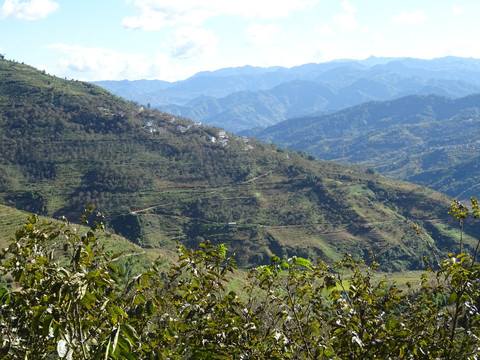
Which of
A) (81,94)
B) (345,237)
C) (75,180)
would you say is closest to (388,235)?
(345,237)

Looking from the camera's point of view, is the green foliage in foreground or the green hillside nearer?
the green foliage in foreground

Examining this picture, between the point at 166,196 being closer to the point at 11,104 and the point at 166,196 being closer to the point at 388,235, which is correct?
the point at 388,235

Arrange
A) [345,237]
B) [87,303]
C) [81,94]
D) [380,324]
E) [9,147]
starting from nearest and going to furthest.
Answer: [87,303] → [380,324] → [345,237] → [9,147] → [81,94]

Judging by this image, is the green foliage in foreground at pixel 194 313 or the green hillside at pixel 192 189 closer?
the green foliage in foreground at pixel 194 313

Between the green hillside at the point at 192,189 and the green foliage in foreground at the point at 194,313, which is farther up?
the green foliage in foreground at the point at 194,313

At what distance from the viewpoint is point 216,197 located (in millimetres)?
91375

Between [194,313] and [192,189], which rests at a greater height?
[194,313]

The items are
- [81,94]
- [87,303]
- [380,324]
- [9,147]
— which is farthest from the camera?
[81,94]

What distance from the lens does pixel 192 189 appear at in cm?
9488

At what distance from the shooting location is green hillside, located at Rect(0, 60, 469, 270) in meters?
78.5

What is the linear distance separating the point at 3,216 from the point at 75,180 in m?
38.6

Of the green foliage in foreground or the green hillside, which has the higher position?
the green foliage in foreground

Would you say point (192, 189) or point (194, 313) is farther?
point (192, 189)

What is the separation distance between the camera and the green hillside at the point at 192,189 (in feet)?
258
